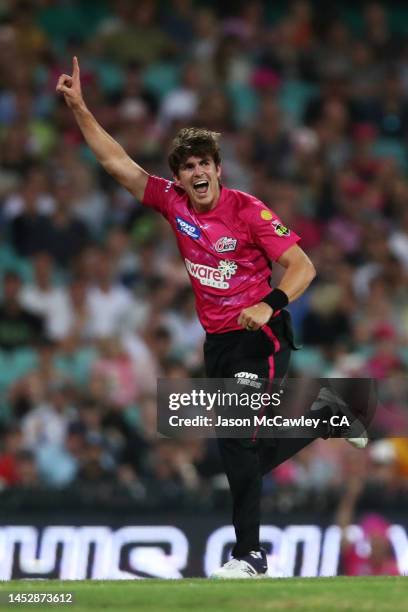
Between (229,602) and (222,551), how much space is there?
3943 millimetres

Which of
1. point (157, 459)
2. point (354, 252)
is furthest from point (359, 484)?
point (354, 252)

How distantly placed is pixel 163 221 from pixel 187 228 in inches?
262

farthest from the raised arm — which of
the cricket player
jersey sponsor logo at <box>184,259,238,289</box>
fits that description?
jersey sponsor logo at <box>184,259,238,289</box>

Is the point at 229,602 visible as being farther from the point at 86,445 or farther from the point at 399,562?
the point at 86,445

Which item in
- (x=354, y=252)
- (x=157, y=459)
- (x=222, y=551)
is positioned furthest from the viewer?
(x=354, y=252)

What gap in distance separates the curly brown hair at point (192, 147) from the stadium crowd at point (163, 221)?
3.64 metres

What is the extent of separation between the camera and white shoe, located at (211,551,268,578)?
24.3ft

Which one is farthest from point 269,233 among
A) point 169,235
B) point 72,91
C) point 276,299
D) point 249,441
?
point 169,235

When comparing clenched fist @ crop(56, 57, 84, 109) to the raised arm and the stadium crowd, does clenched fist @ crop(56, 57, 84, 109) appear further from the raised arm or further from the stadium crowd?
the stadium crowd

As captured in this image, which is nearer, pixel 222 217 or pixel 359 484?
pixel 222 217

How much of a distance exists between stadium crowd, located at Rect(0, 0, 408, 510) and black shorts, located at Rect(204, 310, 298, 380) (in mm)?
3094

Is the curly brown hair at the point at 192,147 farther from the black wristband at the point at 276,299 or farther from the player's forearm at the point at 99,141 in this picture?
the black wristband at the point at 276,299

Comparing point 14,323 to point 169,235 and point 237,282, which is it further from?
point 237,282

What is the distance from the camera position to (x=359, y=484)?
10.9 m
